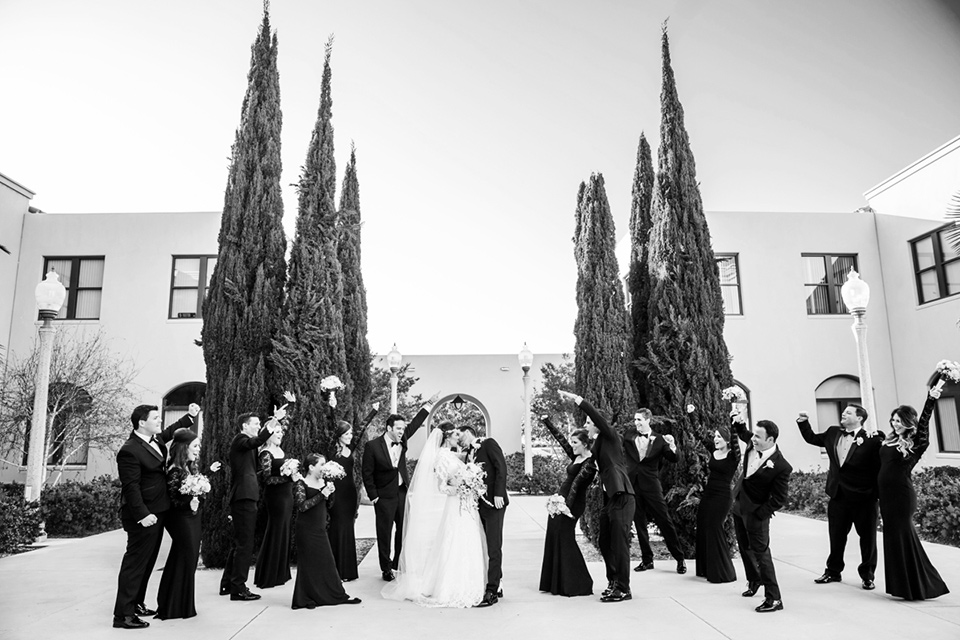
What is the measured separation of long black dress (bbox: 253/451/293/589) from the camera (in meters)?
7.34

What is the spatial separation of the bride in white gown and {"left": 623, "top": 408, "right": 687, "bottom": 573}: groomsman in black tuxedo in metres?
2.38

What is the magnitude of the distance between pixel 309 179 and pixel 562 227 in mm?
11244

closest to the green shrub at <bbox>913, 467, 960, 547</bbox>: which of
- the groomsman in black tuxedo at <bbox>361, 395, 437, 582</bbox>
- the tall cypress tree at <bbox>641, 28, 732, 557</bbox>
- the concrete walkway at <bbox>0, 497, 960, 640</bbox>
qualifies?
the concrete walkway at <bbox>0, 497, 960, 640</bbox>

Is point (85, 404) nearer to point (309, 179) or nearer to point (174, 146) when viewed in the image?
point (174, 146)

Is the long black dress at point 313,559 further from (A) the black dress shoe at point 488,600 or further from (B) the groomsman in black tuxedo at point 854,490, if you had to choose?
(B) the groomsman in black tuxedo at point 854,490

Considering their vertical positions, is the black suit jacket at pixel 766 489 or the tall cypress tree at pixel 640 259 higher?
the tall cypress tree at pixel 640 259

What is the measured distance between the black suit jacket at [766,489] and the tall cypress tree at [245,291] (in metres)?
6.20

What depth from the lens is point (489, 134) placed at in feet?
53.9

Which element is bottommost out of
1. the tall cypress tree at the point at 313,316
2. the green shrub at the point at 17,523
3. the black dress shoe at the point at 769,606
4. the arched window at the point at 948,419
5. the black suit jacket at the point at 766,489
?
the black dress shoe at the point at 769,606

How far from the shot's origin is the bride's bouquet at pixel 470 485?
6.95 metres

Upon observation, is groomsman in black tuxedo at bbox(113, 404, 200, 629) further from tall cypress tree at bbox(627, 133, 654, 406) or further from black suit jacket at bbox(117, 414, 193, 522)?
tall cypress tree at bbox(627, 133, 654, 406)

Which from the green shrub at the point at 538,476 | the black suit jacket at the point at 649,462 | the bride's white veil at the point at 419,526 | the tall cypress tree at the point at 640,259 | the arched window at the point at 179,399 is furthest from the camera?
the green shrub at the point at 538,476

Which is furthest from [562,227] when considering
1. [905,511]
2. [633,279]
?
[905,511]

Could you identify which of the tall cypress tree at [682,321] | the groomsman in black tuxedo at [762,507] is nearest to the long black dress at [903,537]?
the groomsman in black tuxedo at [762,507]
